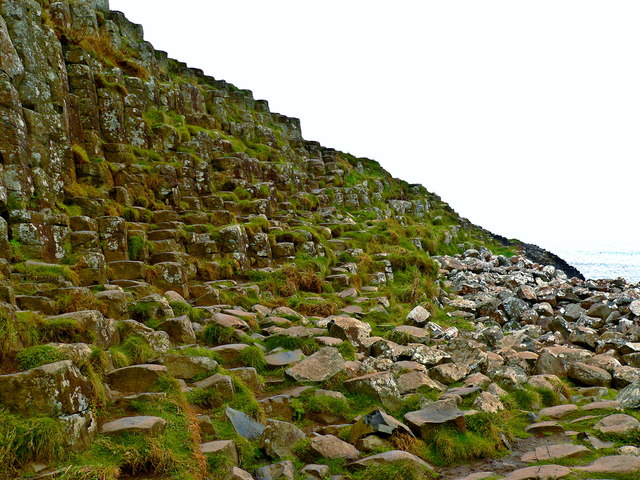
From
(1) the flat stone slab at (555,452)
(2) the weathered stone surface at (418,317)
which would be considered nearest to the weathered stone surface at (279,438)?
(1) the flat stone slab at (555,452)

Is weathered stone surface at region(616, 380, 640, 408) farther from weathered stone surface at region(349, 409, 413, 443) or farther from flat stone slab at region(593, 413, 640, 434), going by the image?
weathered stone surface at region(349, 409, 413, 443)

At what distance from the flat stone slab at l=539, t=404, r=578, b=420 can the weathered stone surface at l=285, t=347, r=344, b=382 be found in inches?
139

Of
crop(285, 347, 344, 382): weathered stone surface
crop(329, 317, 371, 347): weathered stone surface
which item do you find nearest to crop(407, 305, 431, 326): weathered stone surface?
crop(329, 317, 371, 347): weathered stone surface

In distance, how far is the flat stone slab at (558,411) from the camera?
29.1 feet

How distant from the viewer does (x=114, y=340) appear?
28.9ft

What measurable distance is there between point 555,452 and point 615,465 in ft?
2.89

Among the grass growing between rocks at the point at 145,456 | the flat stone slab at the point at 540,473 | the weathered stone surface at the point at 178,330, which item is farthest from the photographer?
the weathered stone surface at the point at 178,330

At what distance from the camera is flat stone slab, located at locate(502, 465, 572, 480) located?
6213 millimetres

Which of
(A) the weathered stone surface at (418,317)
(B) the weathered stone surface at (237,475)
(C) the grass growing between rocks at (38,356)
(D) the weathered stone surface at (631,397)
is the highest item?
(C) the grass growing between rocks at (38,356)

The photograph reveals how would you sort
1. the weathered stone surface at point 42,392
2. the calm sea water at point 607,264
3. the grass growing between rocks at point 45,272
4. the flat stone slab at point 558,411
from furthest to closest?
the calm sea water at point 607,264 < the grass growing between rocks at point 45,272 < the flat stone slab at point 558,411 < the weathered stone surface at point 42,392

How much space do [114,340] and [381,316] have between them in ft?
24.8

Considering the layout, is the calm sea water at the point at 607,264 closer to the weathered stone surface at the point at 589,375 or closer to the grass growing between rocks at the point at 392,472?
the weathered stone surface at the point at 589,375

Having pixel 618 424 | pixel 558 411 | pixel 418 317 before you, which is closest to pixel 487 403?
pixel 558 411

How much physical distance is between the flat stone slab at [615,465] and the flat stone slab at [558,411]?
6.94ft
